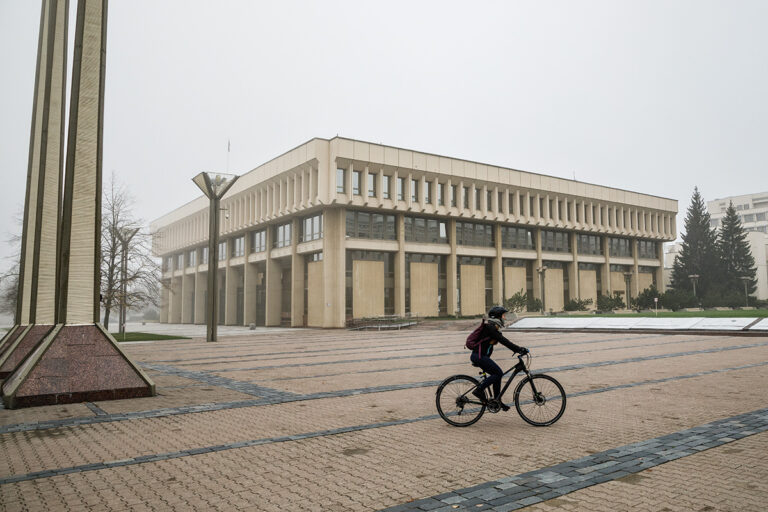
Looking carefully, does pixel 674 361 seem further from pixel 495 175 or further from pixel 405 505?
pixel 495 175

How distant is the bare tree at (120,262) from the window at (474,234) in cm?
2711

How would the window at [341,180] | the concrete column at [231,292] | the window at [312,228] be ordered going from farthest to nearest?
the concrete column at [231,292], the window at [312,228], the window at [341,180]

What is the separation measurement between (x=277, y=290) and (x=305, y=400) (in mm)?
41226

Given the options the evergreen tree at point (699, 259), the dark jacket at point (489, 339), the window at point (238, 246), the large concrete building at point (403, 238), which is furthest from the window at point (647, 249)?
the dark jacket at point (489, 339)

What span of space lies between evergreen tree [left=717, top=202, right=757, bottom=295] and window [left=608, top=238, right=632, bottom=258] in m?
16.9

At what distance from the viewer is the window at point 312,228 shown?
140 ft

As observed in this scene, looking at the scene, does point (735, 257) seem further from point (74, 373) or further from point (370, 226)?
point (74, 373)

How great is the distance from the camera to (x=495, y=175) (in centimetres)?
5047

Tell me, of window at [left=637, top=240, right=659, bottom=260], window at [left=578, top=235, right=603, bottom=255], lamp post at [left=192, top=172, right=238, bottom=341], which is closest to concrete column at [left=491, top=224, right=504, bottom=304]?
window at [left=578, top=235, right=603, bottom=255]

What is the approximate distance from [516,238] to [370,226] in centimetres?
1794

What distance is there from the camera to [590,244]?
6078 centimetres

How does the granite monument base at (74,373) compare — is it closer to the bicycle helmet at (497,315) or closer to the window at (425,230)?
the bicycle helmet at (497,315)

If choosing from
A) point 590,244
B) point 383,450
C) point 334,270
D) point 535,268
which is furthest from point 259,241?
point 383,450

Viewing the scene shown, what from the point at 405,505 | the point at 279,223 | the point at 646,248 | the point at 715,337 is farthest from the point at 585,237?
the point at 405,505
